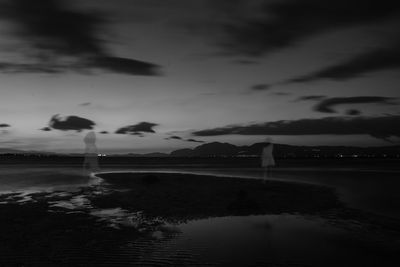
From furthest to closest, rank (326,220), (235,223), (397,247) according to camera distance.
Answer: (326,220)
(235,223)
(397,247)

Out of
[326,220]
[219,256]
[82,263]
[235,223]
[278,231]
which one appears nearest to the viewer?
[82,263]

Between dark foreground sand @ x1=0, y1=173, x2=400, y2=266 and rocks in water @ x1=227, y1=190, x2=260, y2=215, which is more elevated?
rocks in water @ x1=227, y1=190, x2=260, y2=215

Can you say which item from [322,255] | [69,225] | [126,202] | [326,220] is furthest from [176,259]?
[126,202]

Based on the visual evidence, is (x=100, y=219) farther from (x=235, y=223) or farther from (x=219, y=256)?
(x=219, y=256)

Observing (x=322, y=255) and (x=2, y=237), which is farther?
(x=2, y=237)

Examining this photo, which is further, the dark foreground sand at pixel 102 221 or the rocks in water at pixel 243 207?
the rocks in water at pixel 243 207

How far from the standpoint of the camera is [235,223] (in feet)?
71.6

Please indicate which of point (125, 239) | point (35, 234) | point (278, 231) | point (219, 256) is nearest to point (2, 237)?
point (35, 234)

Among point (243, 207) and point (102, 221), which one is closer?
point (102, 221)

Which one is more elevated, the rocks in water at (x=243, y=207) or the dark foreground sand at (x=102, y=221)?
the rocks in water at (x=243, y=207)

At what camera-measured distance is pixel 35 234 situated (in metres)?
18.2

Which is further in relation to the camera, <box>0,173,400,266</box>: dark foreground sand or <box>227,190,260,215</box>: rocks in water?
<box>227,190,260,215</box>: rocks in water

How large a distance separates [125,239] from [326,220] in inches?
484

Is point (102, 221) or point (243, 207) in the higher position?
point (243, 207)
